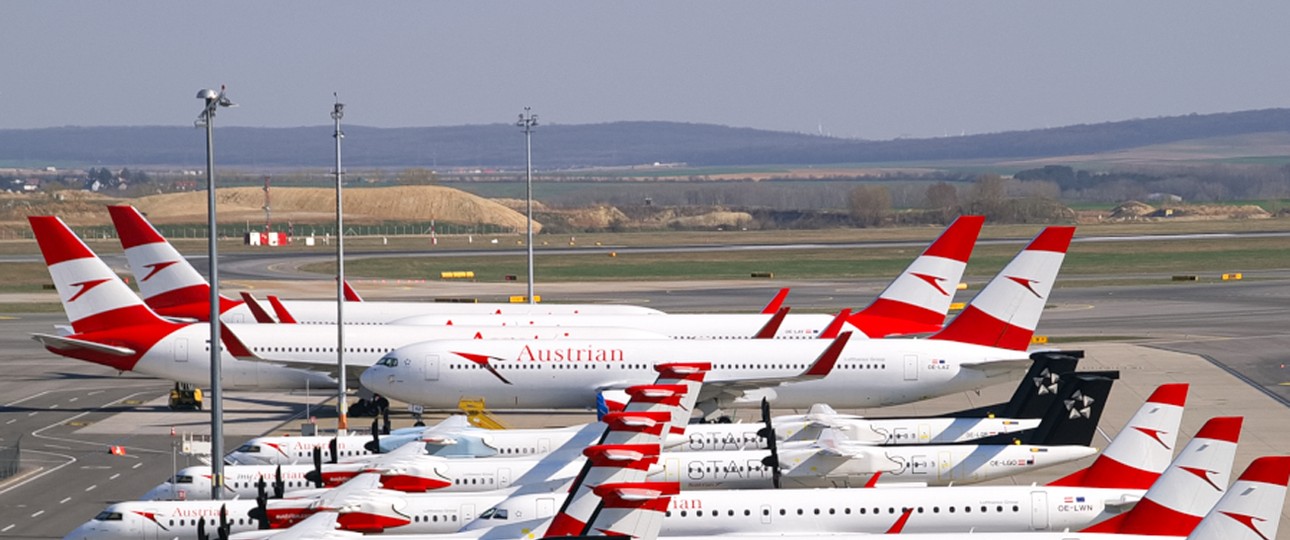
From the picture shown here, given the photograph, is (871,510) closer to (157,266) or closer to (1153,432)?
(1153,432)

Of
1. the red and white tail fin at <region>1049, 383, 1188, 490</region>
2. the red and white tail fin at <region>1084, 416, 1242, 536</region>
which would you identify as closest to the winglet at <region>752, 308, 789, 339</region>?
the red and white tail fin at <region>1049, 383, 1188, 490</region>

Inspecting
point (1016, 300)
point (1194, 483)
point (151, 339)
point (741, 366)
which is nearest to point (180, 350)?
point (151, 339)

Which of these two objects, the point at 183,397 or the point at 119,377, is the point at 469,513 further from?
the point at 119,377

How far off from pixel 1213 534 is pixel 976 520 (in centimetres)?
763

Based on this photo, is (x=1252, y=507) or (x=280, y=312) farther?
(x=280, y=312)

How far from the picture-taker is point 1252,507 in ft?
92.8

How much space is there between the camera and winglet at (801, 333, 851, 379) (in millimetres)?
55469

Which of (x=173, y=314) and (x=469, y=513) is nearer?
(x=469, y=513)

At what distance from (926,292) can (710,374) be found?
13.0m

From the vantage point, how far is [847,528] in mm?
35156

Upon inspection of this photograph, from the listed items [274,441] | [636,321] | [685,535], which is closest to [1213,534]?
[685,535]

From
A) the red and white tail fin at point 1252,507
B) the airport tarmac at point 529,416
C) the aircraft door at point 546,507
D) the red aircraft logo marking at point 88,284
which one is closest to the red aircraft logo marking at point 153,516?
the airport tarmac at point 529,416

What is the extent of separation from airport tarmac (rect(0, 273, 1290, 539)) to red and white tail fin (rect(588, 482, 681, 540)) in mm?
20136

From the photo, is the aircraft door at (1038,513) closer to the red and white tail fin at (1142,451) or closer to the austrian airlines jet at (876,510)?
the austrian airlines jet at (876,510)
